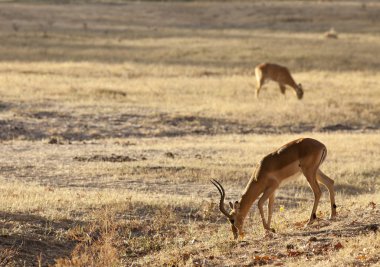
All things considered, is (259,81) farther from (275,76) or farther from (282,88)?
(282,88)

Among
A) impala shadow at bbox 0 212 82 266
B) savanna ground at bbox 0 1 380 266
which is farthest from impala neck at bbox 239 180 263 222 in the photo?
impala shadow at bbox 0 212 82 266

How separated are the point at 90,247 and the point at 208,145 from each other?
32.0 feet

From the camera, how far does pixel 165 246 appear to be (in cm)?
1127

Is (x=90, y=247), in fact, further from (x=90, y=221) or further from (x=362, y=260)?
(x=362, y=260)

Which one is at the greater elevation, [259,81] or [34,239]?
[34,239]

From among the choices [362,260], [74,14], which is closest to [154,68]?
[362,260]

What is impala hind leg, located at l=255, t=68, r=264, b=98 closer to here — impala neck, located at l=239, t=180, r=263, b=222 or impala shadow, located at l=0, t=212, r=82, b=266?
impala shadow, located at l=0, t=212, r=82, b=266

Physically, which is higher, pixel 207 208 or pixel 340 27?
pixel 207 208

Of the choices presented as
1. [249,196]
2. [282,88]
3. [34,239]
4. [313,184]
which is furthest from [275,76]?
[34,239]

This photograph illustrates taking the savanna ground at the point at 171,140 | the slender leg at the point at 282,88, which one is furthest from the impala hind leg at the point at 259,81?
the slender leg at the point at 282,88

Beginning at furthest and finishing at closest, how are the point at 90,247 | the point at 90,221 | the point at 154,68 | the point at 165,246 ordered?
1. the point at 154,68
2. the point at 90,221
3. the point at 165,246
4. the point at 90,247

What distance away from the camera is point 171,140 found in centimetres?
2134

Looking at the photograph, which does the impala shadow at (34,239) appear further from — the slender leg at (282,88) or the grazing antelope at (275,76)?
the slender leg at (282,88)

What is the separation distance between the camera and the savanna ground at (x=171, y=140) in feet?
34.9
